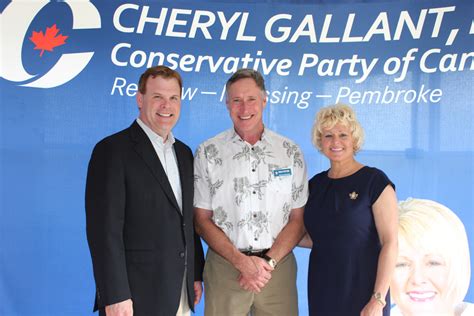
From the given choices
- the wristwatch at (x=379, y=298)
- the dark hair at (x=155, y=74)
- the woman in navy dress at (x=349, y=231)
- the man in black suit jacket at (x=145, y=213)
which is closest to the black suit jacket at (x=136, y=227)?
the man in black suit jacket at (x=145, y=213)

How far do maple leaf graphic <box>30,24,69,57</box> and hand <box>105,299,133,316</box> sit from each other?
2.03m

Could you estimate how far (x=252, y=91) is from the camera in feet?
8.18

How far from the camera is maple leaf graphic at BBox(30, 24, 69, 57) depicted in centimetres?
330

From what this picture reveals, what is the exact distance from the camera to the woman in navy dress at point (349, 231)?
2.16 m

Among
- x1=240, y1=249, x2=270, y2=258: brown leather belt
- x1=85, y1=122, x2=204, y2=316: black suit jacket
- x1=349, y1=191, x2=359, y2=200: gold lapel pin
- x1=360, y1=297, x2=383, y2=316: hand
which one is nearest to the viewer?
x1=85, y1=122, x2=204, y2=316: black suit jacket

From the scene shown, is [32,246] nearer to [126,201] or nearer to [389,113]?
[126,201]

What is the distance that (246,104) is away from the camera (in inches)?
97.4

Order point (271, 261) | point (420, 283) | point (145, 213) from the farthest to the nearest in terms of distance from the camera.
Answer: point (420, 283), point (271, 261), point (145, 213)

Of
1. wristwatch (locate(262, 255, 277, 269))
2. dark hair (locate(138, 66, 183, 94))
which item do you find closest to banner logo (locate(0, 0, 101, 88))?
dark hair (locate(138, 66, 183, 94))

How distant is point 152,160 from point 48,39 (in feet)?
5.46

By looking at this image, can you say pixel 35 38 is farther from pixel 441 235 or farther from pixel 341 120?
pixel 441 235

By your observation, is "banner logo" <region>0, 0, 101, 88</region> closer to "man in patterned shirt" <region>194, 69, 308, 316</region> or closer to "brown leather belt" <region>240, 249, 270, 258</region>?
"man in patterned shirt" <region>194, 69, 308, 316</region>

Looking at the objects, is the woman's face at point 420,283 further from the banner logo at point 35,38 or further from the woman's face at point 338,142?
the banner logo at point 35,38

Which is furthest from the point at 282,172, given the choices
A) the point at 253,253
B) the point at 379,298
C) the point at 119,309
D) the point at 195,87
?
the point at 195,87
